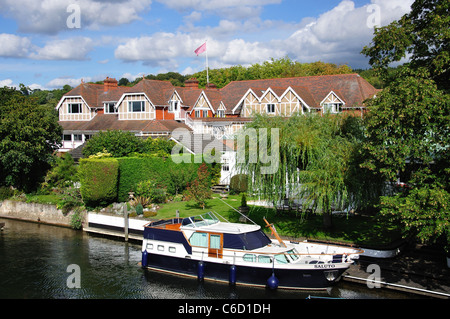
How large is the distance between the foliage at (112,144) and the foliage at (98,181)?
5169mm

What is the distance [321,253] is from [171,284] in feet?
25.5

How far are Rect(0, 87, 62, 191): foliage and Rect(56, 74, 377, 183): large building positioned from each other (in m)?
11.8

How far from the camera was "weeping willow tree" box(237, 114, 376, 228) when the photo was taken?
22109 millimetres

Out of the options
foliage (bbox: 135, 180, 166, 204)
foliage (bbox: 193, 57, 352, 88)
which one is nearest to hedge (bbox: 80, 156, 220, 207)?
foliage (bbox: 135, 180, 166, 204)

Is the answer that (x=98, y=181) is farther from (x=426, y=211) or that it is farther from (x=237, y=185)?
(x=426, y=211)

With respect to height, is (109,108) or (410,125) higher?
(109,108)

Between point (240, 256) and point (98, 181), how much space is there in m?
15.7

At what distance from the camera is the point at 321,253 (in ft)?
69.3

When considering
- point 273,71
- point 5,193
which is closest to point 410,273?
point 5,193

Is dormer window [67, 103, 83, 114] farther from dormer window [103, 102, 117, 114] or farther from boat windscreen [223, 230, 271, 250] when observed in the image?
boat windscreen [223, 230, 271, 250]

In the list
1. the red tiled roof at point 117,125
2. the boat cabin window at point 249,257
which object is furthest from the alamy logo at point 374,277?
the red tiled roof at point 117,125

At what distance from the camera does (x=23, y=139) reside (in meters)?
36.4

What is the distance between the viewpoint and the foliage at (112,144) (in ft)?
125
